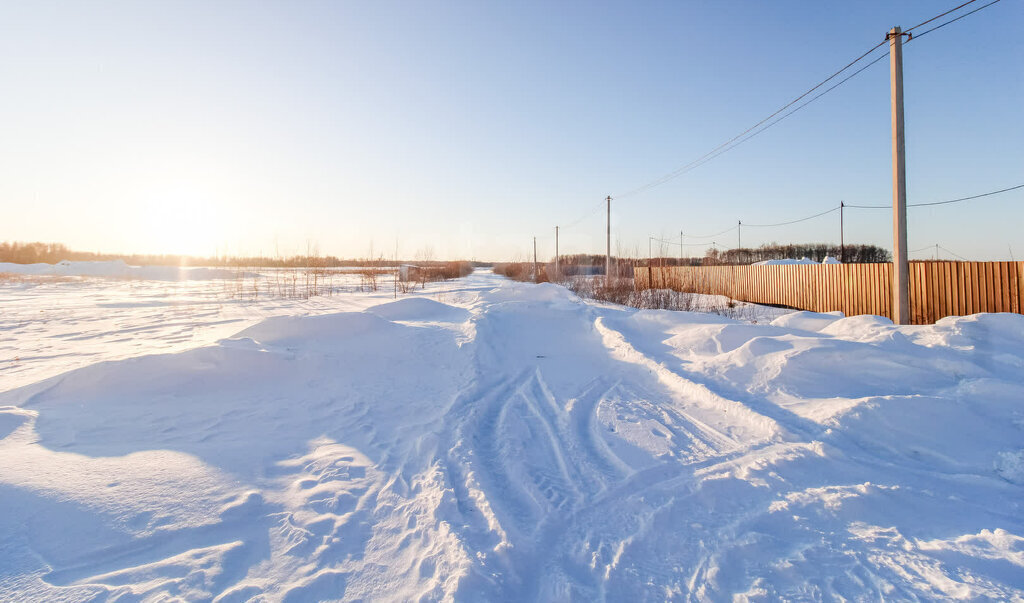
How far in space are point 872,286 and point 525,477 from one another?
12.2 m

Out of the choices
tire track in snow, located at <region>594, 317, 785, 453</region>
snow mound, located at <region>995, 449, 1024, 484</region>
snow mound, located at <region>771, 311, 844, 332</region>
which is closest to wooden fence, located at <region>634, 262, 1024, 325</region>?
snow mound, located at <region>771, 311, 844, 332</region>

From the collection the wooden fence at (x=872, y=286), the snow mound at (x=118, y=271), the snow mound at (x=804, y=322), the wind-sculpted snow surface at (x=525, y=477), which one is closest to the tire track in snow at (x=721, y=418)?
the wind-sculpted snow surface at (x=525, y=477)

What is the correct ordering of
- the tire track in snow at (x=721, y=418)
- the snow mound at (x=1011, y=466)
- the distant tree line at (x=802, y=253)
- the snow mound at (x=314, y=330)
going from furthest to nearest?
the distant tree line at (x=802, y=253) → the snow mound at (x=314, y=330) → the tire track in snow at (x=721, y=418) → the snow mound at (x=1011, y=466)

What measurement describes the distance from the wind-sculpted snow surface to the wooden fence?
10.6 feet

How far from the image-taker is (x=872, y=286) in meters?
11.1

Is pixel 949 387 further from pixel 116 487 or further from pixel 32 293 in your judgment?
pixel 32 293

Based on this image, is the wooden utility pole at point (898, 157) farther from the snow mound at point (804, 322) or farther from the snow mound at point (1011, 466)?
the snow mound at point (1011, 466)

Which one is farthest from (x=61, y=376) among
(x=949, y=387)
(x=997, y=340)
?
(x=997, y=340)

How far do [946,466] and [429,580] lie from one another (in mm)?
3732

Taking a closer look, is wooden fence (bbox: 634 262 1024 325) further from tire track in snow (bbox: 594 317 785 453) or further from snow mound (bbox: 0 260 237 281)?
snow mound (bbox: 0 260 237 281)

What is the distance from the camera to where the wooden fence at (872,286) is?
843 cm

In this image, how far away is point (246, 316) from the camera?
36.0ft

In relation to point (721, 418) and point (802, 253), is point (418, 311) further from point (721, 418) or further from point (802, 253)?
point (802, 253)

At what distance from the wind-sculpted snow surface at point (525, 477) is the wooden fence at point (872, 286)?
3243 mm
